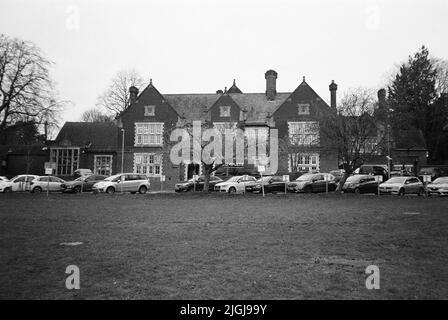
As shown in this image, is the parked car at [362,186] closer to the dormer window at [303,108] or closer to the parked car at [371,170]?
the parked car at [371,170]

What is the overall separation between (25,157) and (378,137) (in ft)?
145

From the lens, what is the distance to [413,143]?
50.0 metres

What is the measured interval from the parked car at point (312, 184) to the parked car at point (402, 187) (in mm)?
4001

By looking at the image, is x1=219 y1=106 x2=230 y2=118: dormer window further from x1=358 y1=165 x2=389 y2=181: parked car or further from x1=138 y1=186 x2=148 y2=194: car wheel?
x1=138 y1=186 x2=148 y2=194: car wheel

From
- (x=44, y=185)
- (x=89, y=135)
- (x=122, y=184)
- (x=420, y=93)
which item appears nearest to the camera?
(x=122, y=184)

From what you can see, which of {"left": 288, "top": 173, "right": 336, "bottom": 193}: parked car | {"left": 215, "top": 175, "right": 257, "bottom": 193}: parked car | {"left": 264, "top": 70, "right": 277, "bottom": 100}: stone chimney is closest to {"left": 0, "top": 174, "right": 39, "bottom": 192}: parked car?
{"left": 215, "top": 175, "right": 257, "bottom": 193}: parked car

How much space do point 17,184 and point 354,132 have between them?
28.9 metres

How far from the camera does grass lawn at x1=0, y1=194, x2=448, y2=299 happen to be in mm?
5660

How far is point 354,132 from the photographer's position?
27469 mm

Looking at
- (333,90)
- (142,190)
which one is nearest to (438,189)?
(142,190)

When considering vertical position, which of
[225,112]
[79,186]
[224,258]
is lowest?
[224,258]

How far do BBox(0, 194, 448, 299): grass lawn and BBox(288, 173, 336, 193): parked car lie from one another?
15850mm

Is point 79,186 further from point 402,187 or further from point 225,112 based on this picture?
point 402,187

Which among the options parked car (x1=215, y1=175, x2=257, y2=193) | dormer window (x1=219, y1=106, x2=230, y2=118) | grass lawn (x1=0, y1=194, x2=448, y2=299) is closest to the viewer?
grass lawn (x1=0, y1=194, x2=448, y2=299)
